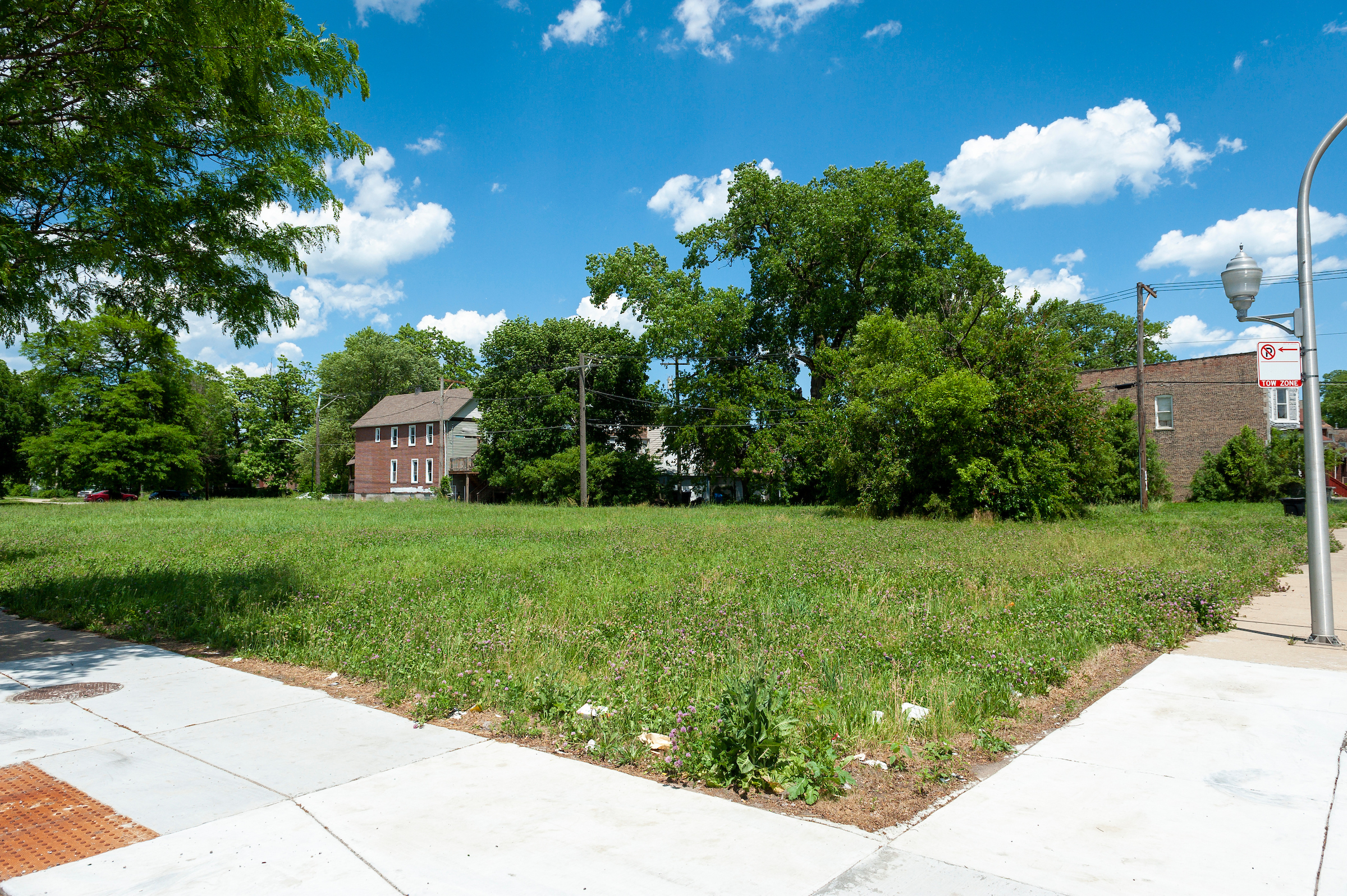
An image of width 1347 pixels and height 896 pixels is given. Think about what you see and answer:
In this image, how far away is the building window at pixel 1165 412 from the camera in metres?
41.0

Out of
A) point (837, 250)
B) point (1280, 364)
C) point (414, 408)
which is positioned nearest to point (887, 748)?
point (1280, 364)

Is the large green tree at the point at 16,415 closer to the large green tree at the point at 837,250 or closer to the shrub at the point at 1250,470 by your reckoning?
the large green tree at the point at 837,250

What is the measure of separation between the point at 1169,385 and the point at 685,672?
145 feet

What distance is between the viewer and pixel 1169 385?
41156mm

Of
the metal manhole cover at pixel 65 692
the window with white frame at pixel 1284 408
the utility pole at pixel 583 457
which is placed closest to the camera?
the metal manhole cover at pixel 65 692

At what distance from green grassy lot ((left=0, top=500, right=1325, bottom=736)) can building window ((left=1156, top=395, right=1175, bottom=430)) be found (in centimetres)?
2422

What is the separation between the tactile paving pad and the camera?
3436mm

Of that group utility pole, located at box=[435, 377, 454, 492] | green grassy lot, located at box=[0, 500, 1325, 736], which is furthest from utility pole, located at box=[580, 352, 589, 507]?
green grassy lot, located at box=[0, 500, 1325, 736]

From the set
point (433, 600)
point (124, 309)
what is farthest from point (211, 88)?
point (433, 600)

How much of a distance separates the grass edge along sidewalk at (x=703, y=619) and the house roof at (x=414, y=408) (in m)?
39.7

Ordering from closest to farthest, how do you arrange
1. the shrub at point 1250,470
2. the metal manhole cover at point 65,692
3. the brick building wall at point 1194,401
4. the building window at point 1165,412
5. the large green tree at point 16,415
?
1. the metal manhole cover at point 65,692
2. the shrub at point 1250,470
3. the brick building wall at point 1194,401
4. the building window at point 1165,412
5. the large green tree at point 16,415

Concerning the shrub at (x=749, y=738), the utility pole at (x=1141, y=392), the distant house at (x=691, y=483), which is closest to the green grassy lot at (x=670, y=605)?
the shrub at (x=749, y=738)

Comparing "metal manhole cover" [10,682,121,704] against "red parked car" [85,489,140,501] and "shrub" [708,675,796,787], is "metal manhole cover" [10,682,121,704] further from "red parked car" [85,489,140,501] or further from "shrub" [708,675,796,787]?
"red parked car" [85,489,140,501]

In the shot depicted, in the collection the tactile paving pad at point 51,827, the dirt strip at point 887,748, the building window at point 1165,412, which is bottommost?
the dirt strip at point 887,748
